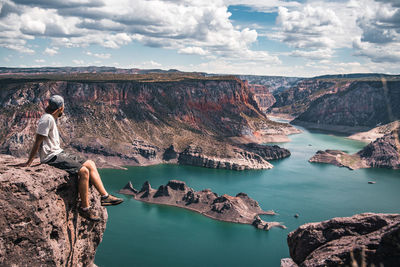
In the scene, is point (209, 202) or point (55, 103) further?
point (209, 202)

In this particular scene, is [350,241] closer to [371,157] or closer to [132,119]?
[371,157]

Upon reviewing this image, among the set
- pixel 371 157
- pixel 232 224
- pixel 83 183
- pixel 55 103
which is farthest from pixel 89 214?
pixel 371 157

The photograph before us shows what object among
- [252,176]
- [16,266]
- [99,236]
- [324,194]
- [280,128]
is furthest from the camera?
[280,128]

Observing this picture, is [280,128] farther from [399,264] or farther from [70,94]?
[399,264]

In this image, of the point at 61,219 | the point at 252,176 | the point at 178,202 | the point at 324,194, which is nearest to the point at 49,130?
the point at 61,219

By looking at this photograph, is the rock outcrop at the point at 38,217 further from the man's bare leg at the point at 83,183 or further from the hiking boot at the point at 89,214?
the man's bare leg at the point at 83,183

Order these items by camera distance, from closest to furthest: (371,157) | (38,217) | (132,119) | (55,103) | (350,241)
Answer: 1. (38,217)
2. (55,103)
3. (350,241)
4. (371,157)
5. (132,119)

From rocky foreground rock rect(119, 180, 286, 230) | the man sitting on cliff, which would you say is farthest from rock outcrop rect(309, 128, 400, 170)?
the man sitting on cliff
